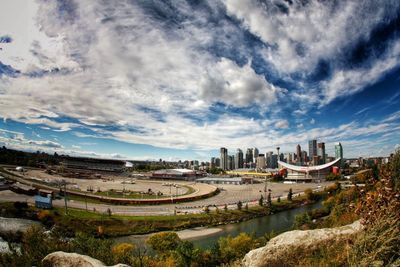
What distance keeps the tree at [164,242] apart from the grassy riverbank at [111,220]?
32.3 feet

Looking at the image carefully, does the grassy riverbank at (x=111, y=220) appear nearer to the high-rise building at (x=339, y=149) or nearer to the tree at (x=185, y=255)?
the tree at (x=185, y=255)

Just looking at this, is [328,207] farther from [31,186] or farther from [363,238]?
[31,186]

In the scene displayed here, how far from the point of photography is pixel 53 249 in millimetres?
8906

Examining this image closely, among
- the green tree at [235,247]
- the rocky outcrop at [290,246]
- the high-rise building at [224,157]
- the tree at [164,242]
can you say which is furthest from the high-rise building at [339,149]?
the rocky outcrop at [290,246]

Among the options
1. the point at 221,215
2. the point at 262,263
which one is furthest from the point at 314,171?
the point at 262,263

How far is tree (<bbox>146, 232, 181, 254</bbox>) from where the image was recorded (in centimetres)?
2378

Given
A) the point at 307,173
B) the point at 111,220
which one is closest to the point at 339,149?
the point at 307,173

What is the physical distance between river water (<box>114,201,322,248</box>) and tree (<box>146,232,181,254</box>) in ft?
18.8

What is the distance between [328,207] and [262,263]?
41790mm

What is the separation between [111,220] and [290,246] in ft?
111

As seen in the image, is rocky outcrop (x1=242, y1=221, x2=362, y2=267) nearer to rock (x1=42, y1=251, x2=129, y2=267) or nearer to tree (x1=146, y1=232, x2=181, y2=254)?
rock (x1=42, y1=251, x2=129, y2=267)

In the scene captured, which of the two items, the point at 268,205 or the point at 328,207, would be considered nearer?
the point at 328,207

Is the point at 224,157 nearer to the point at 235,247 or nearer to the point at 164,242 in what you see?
the point at 164,242

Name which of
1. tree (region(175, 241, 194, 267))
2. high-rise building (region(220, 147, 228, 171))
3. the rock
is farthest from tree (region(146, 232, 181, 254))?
high-rise building (region(220, 147, 228, 171))
